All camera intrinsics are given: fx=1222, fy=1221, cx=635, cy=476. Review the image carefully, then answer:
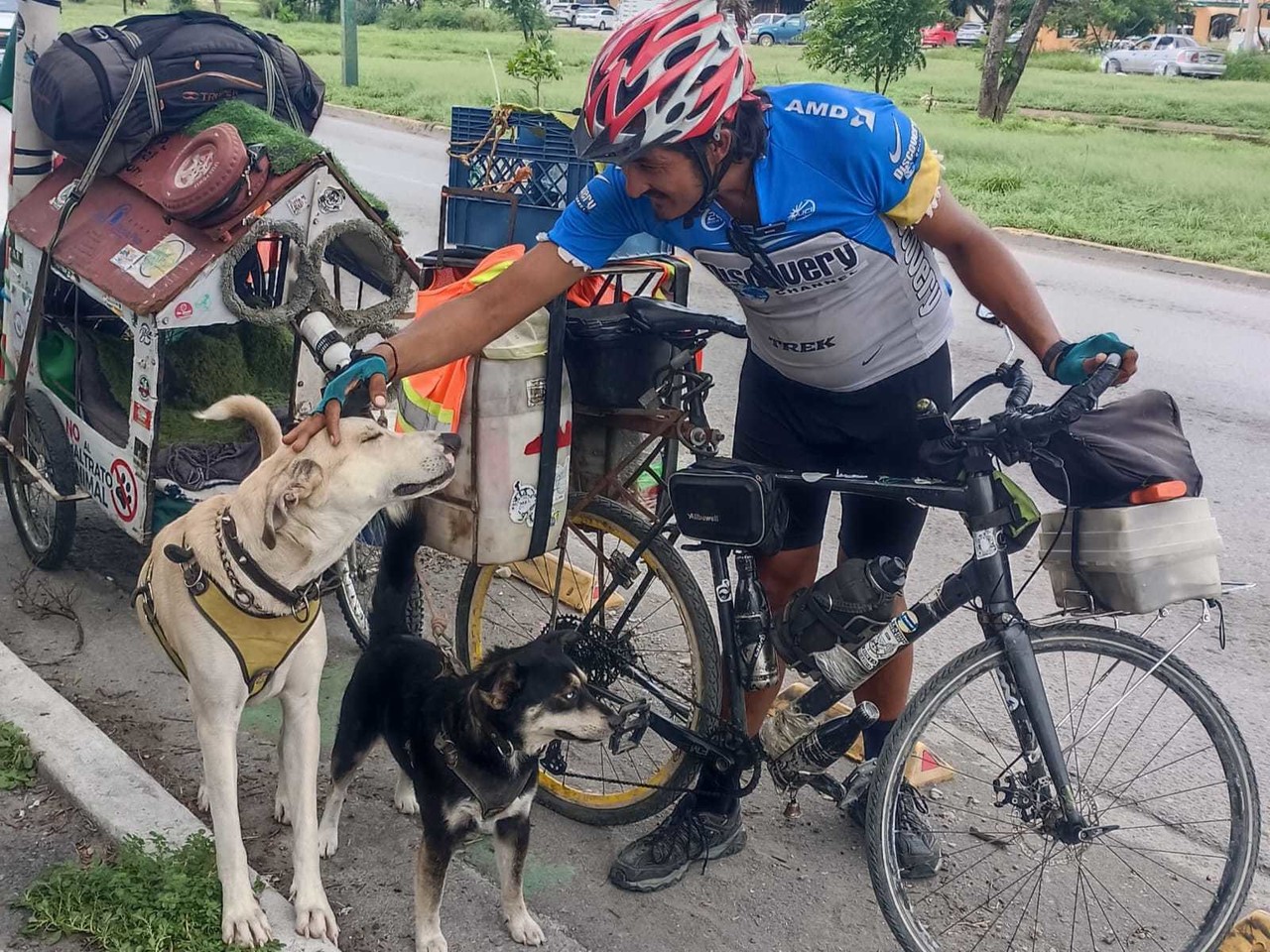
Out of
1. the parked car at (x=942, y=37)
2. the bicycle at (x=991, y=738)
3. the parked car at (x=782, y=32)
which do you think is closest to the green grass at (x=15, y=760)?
the bicycle at (x=991, y=738)

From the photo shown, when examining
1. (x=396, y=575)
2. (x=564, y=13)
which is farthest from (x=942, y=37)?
(x=396, y=575)

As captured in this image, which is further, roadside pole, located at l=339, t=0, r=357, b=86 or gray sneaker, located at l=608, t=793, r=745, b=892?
roadside pole, located at l=339, t=0, r=357, b=86

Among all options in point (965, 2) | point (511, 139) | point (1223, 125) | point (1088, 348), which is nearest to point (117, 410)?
point (511, 139)

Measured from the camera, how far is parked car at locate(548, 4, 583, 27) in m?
54.0

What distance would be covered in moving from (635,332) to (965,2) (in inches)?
2123

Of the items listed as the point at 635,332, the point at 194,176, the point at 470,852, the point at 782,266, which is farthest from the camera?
the point at 194,176

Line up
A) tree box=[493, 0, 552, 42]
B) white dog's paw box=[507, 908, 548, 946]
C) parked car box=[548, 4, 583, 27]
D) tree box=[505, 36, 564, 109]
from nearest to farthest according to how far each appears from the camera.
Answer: white dog's paw box=[507, 908, 548, 946]
tree box=[505, 36, 564, 109]
tree box=[493, 0, 552, 42]
parked car box=[548, 4, 583, 27]

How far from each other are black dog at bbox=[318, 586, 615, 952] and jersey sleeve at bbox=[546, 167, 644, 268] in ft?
3.16

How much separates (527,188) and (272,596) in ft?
8.22

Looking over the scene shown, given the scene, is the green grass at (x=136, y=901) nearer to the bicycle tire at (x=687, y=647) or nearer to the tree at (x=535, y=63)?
the bicycle tire at (x=687, y=647)

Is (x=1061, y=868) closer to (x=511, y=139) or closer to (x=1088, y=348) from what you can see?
(x=1088, y=348)

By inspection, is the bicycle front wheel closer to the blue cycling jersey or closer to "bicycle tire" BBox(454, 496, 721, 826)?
"bicycle tire" BBox(454, 496, 721, 826)

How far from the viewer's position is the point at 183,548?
296 centimetres

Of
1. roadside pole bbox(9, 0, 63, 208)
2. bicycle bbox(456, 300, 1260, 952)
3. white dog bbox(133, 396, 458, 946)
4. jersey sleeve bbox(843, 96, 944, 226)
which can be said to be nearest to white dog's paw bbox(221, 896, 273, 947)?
white dog bbox(133, 396, 458, 946)
